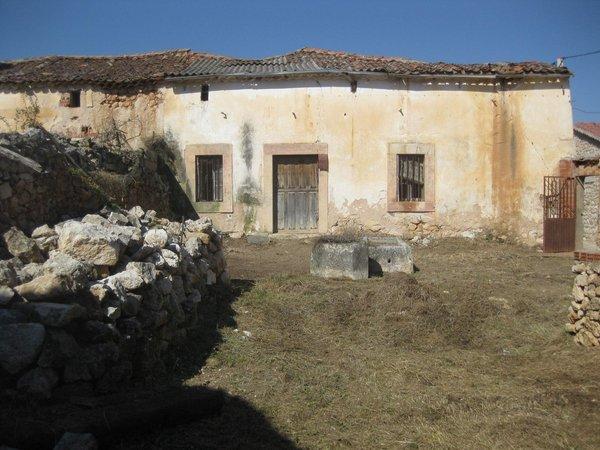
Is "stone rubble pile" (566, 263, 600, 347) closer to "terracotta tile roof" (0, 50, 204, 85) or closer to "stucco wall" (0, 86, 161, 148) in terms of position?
"terracotta tile roof" (0, 50, 204, 85)

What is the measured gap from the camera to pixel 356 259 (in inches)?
314

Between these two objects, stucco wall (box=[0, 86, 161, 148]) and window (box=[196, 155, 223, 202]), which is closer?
window (box=[196, 155, 223, 202])

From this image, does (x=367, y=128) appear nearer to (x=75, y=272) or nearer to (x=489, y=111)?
(x=489, y=111)

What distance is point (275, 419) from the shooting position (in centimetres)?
368

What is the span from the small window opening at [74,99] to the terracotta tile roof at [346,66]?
3097 mm

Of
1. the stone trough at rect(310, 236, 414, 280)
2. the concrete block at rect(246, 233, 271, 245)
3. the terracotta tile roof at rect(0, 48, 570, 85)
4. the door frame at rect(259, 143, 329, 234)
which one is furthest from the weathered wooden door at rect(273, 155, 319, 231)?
the stone trough at rect(310, 236, 414, 280)

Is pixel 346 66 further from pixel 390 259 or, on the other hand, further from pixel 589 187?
pixel 589 187

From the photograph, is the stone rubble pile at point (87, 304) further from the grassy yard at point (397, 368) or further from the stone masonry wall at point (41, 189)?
the grassy yard at point (397, 368)

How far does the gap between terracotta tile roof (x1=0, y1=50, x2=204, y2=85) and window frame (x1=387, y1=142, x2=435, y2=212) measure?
5.95m

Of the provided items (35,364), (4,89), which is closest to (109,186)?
(35,364)

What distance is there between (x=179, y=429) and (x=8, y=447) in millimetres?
1025

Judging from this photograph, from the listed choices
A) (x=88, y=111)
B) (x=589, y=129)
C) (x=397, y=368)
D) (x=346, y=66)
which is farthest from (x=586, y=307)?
(x=589, y=129)

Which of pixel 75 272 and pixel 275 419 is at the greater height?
pixel 75 272

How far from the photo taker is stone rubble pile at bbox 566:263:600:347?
16.5 ft
